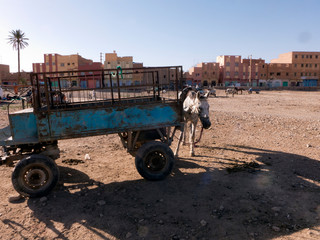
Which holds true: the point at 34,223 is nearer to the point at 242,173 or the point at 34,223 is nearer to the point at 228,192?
the point at 228,192

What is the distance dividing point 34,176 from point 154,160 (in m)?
2.73

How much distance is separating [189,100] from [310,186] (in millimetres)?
3699

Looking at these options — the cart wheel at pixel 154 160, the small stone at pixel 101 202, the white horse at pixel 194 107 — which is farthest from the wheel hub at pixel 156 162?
the small stone at pixel 101 202

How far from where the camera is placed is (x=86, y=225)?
12.9 ft

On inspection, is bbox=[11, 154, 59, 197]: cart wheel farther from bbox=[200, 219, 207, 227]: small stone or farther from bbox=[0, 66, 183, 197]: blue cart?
bbox=[200, 219, 207, 227]: small stone

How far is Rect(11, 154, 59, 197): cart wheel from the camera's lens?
475 cm

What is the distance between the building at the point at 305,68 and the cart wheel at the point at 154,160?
79.5m

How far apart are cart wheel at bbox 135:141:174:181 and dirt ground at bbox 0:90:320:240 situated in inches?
9.1

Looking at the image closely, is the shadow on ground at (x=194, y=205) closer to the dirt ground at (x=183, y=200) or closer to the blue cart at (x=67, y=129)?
the dirt ground at (x=183, y=200)

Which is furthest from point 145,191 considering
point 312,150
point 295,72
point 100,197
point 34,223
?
point 295,72

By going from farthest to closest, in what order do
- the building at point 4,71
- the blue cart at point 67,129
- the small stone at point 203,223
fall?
the building at point 4,71 → the blue cart at point 67,129 → the small stone at point 203,223

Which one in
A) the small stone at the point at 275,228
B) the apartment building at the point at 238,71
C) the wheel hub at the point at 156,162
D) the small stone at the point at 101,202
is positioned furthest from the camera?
the apartment building at the point at 238,71

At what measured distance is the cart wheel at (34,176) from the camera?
4.75 metres

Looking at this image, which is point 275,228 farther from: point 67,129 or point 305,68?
point 305,68
